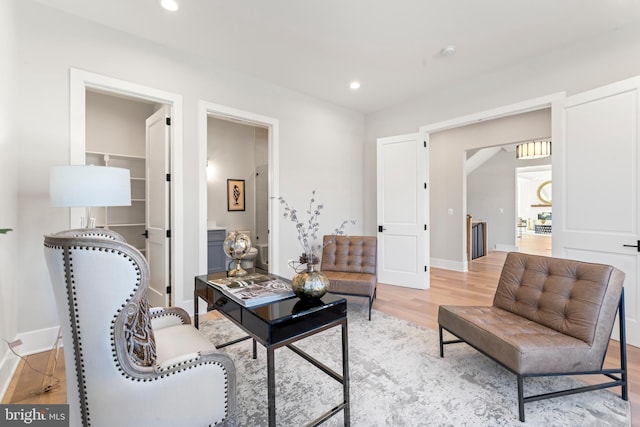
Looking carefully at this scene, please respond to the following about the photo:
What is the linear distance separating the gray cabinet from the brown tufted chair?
1.91 metres

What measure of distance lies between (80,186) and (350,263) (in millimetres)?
2755

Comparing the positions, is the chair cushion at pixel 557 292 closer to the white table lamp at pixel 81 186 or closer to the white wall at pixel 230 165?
the white table lamp at pixel 81 186

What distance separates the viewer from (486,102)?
11.8 ft

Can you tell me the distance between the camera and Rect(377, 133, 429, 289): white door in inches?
164

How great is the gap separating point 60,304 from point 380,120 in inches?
185

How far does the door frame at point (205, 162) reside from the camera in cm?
320

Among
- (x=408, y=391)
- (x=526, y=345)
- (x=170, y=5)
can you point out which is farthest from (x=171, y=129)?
(x=526, y=345)

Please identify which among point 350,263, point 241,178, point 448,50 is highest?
point 448,50

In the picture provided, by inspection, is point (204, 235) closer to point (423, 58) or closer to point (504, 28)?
point (423, 58)

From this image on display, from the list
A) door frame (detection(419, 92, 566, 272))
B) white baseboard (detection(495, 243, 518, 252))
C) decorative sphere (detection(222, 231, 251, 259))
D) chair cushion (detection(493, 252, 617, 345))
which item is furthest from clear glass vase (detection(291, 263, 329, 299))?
white baseboard (detection(495, 243, 518, 252))

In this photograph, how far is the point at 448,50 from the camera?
9.92 ft

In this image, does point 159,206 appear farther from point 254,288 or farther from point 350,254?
point 350,254

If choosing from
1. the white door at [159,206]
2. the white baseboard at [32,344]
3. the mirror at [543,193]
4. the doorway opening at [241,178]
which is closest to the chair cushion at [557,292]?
the white door at [159,206]

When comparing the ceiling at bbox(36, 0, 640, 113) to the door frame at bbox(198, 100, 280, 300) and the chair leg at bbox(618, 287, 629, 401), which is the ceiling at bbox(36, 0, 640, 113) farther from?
the chair leg at bbox(618, 287, 629, 401)
